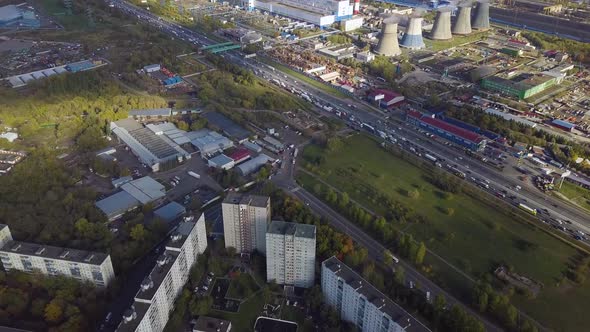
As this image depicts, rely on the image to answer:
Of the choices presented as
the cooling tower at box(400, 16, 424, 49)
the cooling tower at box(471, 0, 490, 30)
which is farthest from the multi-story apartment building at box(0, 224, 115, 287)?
the cooling tower at box(471, 0, 490, 30)

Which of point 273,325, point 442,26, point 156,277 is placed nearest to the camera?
point 156,277

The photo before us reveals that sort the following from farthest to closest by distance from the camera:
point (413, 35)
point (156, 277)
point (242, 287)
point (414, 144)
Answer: point (413, 35) < point (414, 144) < point (242, 287) < point (156, 277)

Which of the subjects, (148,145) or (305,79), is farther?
(305,79)

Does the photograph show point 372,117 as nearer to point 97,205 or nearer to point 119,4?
point 97,205

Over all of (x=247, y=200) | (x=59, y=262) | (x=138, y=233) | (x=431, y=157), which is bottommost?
(x=431, y=157)

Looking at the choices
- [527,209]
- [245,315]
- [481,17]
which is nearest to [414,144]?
[527,209]

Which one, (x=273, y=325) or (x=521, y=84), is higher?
(x=521, y=84)

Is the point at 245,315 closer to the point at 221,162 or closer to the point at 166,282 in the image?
the point at 166,282

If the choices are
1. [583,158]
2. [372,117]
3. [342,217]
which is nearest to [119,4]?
[372,117]
